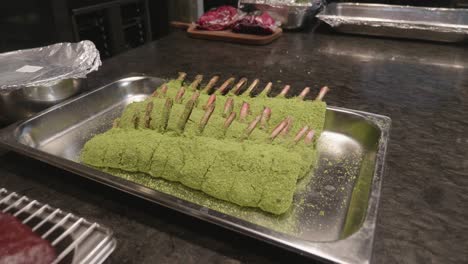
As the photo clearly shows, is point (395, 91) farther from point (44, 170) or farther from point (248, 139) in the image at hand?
point (44, 170)

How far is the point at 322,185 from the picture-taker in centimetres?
109

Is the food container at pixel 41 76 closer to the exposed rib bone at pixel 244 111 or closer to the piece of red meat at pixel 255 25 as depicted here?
the exposed rib bone at pixel 244 111

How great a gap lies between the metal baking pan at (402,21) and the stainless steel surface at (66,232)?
2.55m

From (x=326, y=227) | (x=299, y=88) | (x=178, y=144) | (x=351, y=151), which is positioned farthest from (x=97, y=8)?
A: (x=326, y=227)

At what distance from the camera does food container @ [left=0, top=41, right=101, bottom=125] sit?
1.35 meters

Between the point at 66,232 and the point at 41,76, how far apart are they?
1.03m

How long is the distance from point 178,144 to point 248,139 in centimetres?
25

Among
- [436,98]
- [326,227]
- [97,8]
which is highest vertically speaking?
[97,8]

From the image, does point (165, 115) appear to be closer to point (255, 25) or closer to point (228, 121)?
point (228, 121)

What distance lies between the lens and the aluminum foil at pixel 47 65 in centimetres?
143

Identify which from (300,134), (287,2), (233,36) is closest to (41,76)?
(300,134)

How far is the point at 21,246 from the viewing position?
2.35 feet

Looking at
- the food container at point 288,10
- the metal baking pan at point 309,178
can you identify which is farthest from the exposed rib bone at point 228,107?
the food container at point 288,10

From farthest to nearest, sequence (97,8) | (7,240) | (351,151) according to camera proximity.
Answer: (97,8) → (351,151) → (7,240)
